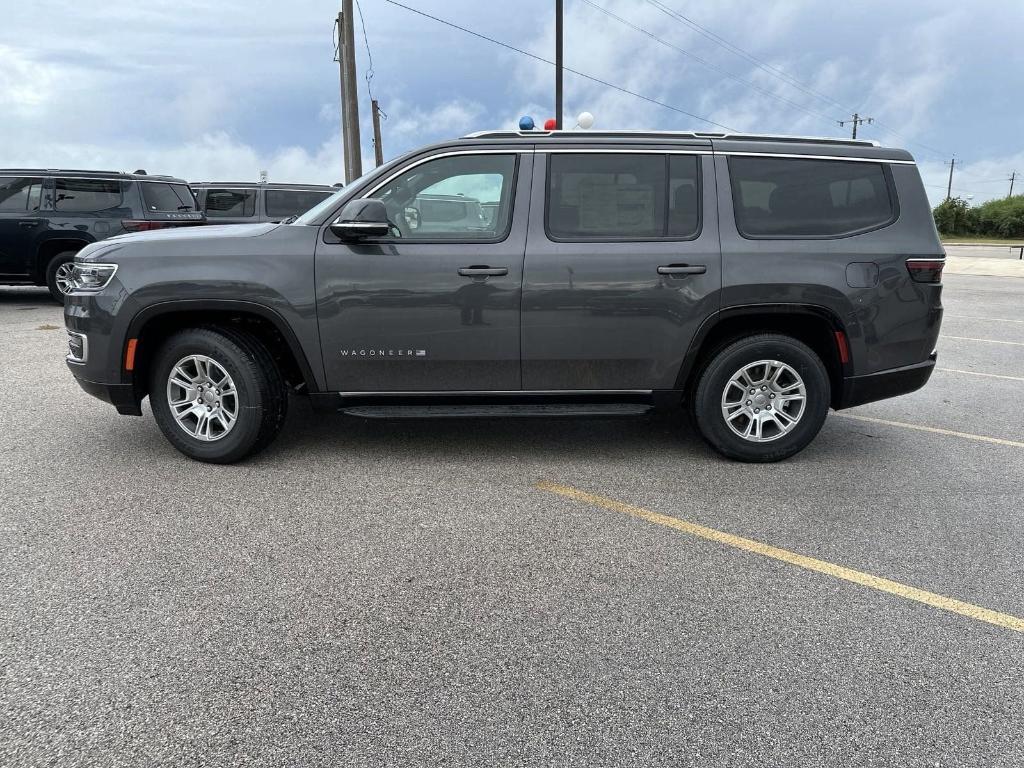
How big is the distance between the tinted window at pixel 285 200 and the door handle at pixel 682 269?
36.5 feet

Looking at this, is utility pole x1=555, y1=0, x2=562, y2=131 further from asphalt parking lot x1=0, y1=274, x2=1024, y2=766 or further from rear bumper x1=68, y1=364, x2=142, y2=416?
rear bumper x1=68, y1=364, x2=142, y2=416

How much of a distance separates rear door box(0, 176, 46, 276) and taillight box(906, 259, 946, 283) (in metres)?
12.0

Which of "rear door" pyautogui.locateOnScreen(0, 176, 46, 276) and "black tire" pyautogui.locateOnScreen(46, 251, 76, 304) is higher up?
"rear door" pyautogui.locateOnScreen(0, 176, 46, 276)

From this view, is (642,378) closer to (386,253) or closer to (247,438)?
(386,253)

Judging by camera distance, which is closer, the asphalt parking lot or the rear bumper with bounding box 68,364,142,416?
the asphalt parking lot

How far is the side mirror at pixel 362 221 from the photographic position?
444 centimetres

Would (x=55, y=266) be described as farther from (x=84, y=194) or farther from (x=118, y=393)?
(x=118, y=393)

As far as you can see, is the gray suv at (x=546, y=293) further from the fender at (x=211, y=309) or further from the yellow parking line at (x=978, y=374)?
the yellow parking line at (x=978, y=374)

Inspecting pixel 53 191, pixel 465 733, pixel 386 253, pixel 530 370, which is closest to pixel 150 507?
pixel 386 253

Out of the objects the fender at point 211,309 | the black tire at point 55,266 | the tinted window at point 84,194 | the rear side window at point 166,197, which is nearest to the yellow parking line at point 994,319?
the fender at point 211,309

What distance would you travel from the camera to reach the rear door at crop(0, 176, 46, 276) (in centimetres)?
1188

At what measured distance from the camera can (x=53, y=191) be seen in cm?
1205

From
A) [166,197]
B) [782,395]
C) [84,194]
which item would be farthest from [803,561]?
[84,194]

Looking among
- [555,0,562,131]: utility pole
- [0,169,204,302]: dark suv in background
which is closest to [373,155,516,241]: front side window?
[0,169,204,302]: dark suv in background
